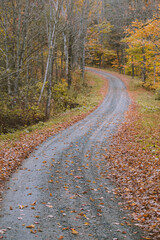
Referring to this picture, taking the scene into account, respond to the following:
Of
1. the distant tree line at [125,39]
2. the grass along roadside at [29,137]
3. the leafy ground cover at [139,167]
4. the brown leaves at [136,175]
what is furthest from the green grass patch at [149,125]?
the grass along roadside at [29,137]

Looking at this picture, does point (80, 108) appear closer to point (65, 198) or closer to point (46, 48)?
point (46, 48)

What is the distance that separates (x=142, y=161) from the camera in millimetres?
9578

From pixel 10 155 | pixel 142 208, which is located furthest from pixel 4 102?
pixel 142 208

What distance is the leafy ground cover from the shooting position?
6.08 meters

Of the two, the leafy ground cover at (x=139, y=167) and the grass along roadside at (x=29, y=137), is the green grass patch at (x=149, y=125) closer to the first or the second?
the leafy ground cover at (x=139, y=167)

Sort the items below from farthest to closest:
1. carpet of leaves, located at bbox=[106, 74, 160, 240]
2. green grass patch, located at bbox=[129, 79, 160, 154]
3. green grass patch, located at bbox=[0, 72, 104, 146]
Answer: green grass patch, located at bbox=[0, 72, 104, 146], green grass patch, located at bbox=[129, 79, 160, 154], carpet of leaves, located at bbox=[106, 74, 160, 240]

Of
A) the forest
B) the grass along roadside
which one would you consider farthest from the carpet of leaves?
the forest

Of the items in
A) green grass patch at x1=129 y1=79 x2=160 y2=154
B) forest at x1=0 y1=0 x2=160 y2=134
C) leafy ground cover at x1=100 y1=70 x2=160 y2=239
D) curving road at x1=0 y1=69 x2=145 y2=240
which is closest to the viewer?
curving road at x1=0 y1=69 x2=145 y2=240

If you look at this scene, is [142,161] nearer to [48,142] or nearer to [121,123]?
[48,142]

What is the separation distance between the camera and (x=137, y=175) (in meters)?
8.41

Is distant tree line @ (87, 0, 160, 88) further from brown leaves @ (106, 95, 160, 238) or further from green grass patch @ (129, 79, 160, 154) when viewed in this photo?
brown leaves @ (106, 95, 160, 238)

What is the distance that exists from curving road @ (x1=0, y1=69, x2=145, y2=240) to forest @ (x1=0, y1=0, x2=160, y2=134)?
398 centimetres

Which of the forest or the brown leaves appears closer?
the brown leaves

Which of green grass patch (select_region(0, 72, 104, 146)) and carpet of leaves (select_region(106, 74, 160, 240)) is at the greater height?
green grass patch (select_region(0, 72, 104, 146))
